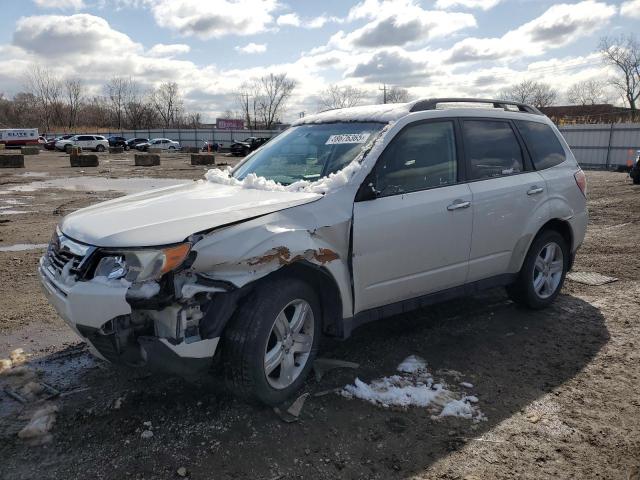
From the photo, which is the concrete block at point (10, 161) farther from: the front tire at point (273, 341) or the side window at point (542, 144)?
the front tire at point (273, 341)

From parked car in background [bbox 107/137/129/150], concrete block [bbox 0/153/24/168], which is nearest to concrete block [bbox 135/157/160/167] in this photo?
concrete block [bbox 0/153/24/168]

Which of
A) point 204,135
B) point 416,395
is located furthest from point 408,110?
point 204,135

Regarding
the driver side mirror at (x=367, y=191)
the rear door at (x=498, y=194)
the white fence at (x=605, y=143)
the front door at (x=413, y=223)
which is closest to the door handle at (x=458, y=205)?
the front door at (x=413, y=223)

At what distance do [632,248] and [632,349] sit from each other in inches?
159

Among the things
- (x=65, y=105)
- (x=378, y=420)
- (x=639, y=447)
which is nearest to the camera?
(x=639, y=447)

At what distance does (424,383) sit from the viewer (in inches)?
146

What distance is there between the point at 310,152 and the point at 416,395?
1987 mm

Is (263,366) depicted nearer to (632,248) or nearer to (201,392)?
(201,392)

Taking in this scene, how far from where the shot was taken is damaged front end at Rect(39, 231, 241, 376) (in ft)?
9.22

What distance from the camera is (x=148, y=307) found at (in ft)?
9.15

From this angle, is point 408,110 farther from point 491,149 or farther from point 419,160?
point 491,149

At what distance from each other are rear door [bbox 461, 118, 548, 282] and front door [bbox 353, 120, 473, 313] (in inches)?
6.4

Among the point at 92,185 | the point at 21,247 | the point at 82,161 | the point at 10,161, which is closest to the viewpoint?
the point at 21,247

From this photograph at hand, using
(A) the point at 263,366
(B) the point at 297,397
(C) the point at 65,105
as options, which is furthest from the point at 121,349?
(C) the point at 65,105
